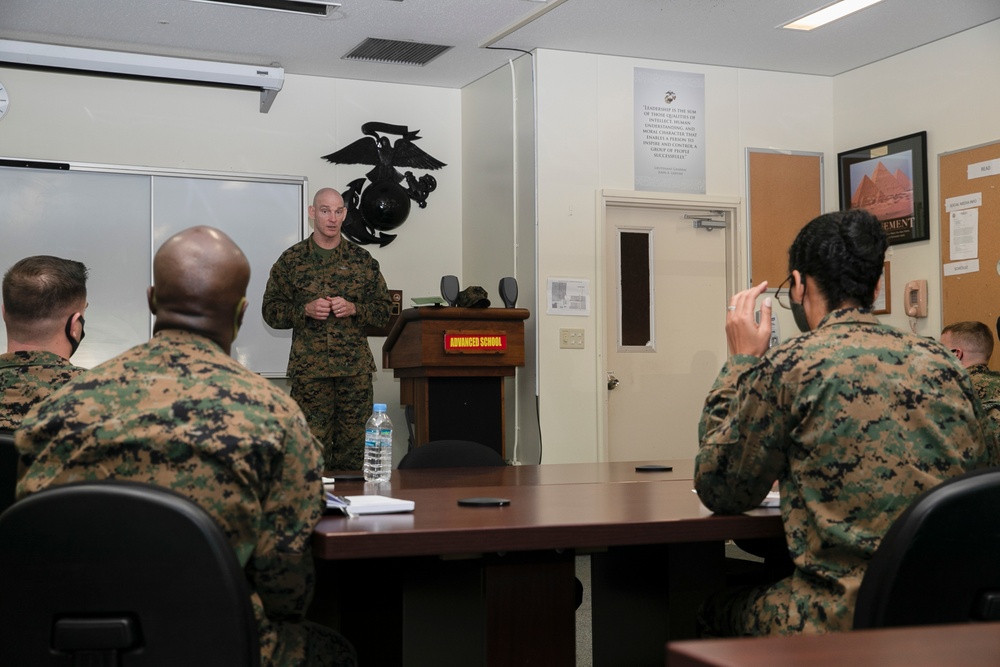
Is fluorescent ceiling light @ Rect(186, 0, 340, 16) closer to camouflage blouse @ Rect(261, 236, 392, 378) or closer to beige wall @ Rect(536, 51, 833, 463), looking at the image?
camouflage blouse @ Rect(261, 236, 392, 378)

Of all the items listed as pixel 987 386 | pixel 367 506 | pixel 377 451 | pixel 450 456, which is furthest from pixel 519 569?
pixel 987 386

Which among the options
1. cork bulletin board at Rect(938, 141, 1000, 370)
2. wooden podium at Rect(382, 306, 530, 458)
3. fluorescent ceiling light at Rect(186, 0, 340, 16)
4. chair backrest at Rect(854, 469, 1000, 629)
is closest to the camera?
chair backrest at Rect(854, 469, 1000, 629)

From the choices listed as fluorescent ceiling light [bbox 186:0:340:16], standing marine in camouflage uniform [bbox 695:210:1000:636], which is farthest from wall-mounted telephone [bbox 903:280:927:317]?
standing marine in camouflage uniform [bbox 695:210:1000:636]

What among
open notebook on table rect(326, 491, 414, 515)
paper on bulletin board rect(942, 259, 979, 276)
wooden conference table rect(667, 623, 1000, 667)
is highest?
Result: paper on bulletin board rect(942, 259, 979, 276)

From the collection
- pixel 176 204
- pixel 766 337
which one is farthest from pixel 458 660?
pixel 176 204

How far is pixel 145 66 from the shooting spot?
20.3 feet

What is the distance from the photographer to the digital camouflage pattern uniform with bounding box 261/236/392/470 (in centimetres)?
564

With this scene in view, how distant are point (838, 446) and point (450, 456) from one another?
70.9 inches

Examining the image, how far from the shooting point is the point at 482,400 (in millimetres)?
5738

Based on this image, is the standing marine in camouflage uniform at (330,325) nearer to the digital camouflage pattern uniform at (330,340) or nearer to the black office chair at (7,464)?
the digital camouflage pattern uniform at (330,340)

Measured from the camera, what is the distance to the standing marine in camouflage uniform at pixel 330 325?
5633 mm

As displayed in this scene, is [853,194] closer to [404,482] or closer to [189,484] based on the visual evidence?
[404,482]

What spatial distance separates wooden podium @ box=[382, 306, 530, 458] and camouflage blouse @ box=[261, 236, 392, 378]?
0.71 feet

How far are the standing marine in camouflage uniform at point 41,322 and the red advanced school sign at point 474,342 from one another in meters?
2.78
